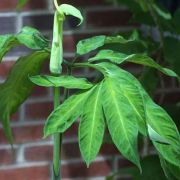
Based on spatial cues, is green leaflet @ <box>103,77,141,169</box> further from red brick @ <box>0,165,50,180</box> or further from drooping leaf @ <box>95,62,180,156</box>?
red brick @ <box>0,165,50,180</box>

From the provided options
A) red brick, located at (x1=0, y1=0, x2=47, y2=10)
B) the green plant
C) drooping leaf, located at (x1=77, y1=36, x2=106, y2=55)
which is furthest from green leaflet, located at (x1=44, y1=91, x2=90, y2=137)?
red brick, located at (x1=0, y1=0, x2=47, y2=10)

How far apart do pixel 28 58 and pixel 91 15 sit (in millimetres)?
880

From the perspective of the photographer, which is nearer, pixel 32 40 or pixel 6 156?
pixel 32 40

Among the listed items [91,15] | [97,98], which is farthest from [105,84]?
[91,15]

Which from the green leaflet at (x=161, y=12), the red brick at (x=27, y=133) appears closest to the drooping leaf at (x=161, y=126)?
the green leaflet at (x=161, y=12)

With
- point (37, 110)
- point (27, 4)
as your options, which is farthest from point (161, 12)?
point (37, 110)

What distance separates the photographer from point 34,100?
1916 mm

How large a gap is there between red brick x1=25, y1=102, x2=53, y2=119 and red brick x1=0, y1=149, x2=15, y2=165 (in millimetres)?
147

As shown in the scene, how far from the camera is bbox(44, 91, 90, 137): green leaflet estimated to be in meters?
0.89

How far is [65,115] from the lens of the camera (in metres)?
0.90

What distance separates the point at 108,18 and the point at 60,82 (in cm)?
101

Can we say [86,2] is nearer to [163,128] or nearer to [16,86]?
[16,86]

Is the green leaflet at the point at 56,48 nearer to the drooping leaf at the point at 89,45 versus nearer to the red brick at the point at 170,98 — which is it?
the drooping leaf at the point at 89,45

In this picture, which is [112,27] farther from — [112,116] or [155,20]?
[112,116]
